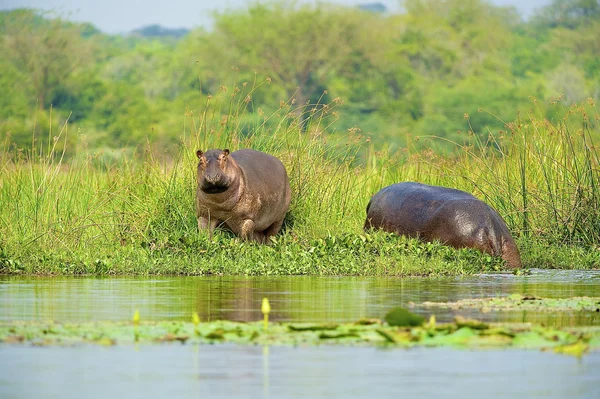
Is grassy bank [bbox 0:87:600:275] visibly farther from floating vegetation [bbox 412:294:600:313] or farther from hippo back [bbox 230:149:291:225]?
floating vegetation [bbox 412:294:600:313]

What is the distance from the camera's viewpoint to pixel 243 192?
12.8 m

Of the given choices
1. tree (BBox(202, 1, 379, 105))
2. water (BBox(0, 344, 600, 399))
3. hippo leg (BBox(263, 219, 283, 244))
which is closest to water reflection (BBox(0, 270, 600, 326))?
water (BBox(0, 344, 600, 399))

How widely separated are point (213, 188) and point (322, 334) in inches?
233

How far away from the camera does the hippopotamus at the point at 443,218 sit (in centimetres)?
1196

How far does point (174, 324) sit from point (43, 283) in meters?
3.46

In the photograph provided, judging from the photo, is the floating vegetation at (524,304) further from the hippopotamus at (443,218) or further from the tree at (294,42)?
the tree at (294,42)

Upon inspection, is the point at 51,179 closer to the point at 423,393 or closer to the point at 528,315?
the point at 528,315

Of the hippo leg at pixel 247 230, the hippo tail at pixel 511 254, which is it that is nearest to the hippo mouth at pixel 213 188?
the hippo leg at pixel 247 230

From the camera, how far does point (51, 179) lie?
42.7ft

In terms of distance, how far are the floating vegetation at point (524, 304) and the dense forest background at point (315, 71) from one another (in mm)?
52421

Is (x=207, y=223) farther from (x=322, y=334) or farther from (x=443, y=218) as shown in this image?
(x=322, y=334)

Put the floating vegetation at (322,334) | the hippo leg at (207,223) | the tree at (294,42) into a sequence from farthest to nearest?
1. the tree at (294,42)
2. the hippo leg at (207,223)
3. the floating vegetation at (322,334)

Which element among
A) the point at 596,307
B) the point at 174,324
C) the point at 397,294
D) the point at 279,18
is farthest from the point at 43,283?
the point at 279,18

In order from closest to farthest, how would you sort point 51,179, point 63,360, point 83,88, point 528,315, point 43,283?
point 63,360
point 528,315
point 43,283
point 51,179
point 83,88
